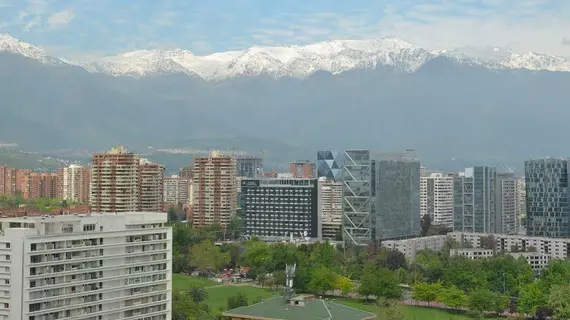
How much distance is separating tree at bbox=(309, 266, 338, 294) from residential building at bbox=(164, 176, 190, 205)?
82.8ft

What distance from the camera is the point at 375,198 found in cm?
3275

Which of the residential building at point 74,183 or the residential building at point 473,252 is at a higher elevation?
the residential building at point 74,183

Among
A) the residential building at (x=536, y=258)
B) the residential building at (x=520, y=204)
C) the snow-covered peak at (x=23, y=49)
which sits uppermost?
the snow-covered peak at (x=23, y=49)

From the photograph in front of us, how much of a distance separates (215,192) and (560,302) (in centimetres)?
2004

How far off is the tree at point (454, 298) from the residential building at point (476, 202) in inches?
738

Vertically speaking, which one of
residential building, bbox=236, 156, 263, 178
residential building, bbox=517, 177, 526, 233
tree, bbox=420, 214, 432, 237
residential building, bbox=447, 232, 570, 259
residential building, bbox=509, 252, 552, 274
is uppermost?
residential building, bbox=236, 156, 263, 178

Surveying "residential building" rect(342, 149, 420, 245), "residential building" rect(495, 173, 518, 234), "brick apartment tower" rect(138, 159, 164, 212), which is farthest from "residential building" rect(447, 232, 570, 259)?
"brick apartment tower" rect(138, 159, 164, 212)

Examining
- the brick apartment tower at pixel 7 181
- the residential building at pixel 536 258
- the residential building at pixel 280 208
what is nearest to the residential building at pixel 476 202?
the residential building at pixel 280 208

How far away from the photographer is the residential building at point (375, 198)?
3266 centimetres

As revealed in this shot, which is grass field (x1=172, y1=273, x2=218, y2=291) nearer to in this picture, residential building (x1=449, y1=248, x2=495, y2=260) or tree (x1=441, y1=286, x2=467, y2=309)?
tree (x1=441, y1=286, x2=467, y2=309)

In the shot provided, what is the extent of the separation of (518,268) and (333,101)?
246ft

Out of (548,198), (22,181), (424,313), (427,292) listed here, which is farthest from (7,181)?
(424,313)

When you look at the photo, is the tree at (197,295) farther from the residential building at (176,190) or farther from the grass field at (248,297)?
the residential building at (176,190)

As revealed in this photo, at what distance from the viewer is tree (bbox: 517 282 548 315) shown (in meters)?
19.2
